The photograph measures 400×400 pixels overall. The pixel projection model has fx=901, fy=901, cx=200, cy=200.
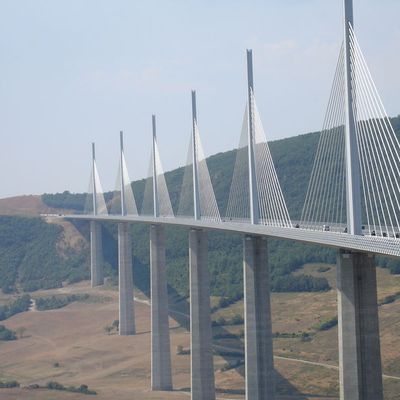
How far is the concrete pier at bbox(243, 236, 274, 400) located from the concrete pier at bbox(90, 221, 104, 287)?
184 ft

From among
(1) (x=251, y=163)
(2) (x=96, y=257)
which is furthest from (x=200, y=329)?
(2) (x=96, y=257)

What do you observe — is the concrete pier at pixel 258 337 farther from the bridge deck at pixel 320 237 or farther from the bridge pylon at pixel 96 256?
the bridge pylon at pixel 96 256

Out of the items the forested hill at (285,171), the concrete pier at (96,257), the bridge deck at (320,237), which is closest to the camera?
the bridge deck at (320,237)

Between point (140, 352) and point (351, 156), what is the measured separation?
40.7 meters

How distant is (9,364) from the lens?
2768 inches

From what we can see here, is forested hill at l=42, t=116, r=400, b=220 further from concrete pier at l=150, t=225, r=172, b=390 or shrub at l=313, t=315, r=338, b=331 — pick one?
concrete pier at l=150, t=225, r=172, b=390

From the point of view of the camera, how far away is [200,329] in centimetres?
5078

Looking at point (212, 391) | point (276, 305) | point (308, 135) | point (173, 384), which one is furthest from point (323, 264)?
point (308, 135)

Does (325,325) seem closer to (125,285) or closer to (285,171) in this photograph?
(125,285)

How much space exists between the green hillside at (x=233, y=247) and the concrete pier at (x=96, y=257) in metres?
2.21

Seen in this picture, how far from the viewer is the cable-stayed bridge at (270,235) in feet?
98.6

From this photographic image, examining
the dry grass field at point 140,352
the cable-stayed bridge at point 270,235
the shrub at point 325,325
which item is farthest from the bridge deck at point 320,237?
the shrub at point 325,325

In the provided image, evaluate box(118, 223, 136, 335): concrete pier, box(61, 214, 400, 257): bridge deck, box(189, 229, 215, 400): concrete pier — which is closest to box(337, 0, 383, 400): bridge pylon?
box(61, 214, 400, 257): bridge deck

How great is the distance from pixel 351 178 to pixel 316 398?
68.3 ft
